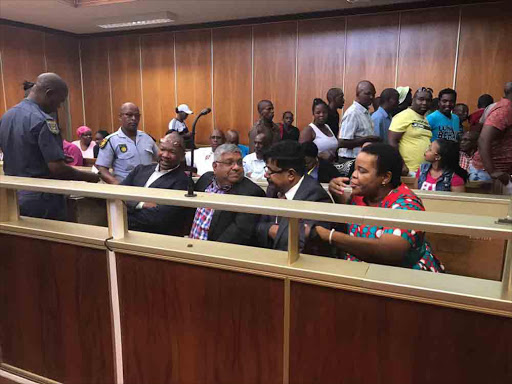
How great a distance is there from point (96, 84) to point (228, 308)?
763cm

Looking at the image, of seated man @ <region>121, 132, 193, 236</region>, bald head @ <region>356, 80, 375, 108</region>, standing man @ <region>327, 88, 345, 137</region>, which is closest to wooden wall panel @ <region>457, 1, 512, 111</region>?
standing man @ <region>327, 88, 345, 137</region>

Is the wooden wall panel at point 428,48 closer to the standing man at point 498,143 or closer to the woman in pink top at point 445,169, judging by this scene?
the standing man at point 498,143

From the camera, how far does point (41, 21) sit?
658 cm

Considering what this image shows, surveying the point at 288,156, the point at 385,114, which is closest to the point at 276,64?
the point at 385,114

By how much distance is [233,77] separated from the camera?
22.4ft

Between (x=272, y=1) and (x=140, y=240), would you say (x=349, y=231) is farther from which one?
(x=272, y=1)

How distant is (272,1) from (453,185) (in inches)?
146

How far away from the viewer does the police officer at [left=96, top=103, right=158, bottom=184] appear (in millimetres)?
3082

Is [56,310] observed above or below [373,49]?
below

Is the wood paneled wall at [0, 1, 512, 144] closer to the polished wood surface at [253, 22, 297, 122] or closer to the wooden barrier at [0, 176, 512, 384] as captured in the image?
the polished wood surface at [253, 22, 297, 122]

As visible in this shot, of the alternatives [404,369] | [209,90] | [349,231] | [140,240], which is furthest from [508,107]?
[209,90]

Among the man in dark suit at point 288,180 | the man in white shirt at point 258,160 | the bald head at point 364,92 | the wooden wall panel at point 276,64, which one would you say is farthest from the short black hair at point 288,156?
the wooden wall panel at point 276,64

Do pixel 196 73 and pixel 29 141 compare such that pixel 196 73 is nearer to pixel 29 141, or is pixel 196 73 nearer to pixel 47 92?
pixel 47 92

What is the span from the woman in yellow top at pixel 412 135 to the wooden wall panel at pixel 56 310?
241 cm
